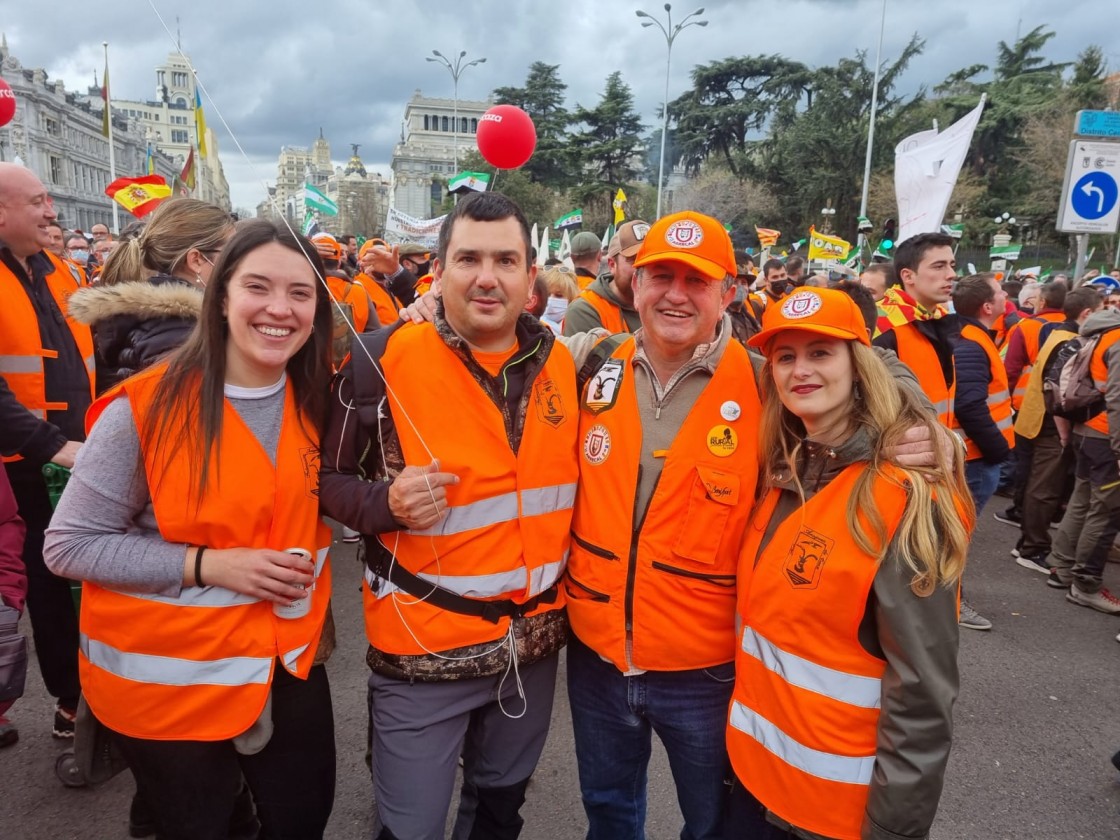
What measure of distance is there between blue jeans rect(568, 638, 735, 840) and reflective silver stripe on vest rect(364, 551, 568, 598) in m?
0.33

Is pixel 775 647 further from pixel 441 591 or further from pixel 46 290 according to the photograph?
pixel 46 290

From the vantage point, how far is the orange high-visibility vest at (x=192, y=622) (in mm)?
1771

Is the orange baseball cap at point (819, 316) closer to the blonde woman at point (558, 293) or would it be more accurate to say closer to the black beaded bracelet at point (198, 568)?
the black beaded bracelet at point (198, 568)

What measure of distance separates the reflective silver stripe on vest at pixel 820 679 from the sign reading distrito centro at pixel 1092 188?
22.1 feet

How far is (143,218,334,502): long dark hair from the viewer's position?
1.76m

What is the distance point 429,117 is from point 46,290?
295 ft

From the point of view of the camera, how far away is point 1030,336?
6.96 meters

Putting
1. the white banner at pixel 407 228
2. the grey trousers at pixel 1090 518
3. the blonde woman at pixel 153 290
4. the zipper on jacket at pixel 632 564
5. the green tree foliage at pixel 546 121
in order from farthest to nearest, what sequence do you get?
the green tree foliage at pixel 546 121
the white banner at pixel 407 228
the grey trousers at pixel 1090 518
the blonde woman at pixel 153 290
the zipper on jacket at pixel 632 564

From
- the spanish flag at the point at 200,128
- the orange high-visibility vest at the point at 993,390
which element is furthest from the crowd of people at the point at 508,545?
the orange high-visibility vest at the point at 993,390

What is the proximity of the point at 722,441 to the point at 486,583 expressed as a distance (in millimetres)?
776

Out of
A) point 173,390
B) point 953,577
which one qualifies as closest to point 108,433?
point 173,390

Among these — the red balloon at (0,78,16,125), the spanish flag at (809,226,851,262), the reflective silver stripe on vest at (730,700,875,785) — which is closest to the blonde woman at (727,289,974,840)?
the reflective silver stripe on vest at (730,700,875,785)

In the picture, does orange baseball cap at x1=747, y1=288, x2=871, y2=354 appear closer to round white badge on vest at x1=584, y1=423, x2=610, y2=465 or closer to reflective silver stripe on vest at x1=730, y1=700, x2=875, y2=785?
round white badge on vest at x1=584, y1=423, x2=610, y2=465

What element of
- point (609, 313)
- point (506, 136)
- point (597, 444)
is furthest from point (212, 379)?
point (506, 136)
